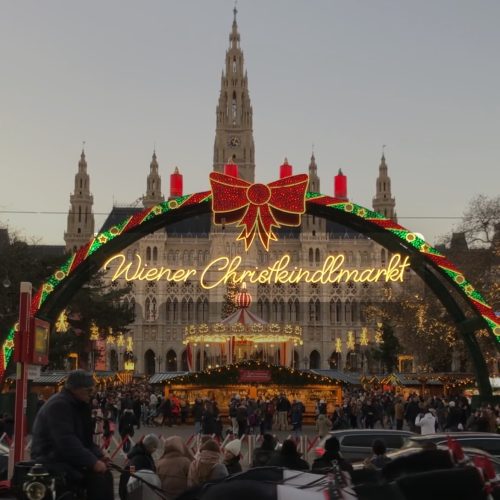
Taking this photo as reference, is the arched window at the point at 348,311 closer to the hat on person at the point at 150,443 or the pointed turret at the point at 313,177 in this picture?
the pointed turret at the point at 313,177

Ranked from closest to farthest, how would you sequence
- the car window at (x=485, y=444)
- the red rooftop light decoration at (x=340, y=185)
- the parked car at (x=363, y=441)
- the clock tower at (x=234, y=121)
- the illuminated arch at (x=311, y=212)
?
the car window at (x=485, y=444) → the parked car at (x=363, y=441) → the illuminated arch at (x=311, y=212) → the red rooftop light decoration at (x=340, y=185) → the clock tower at (x=234, y=121)

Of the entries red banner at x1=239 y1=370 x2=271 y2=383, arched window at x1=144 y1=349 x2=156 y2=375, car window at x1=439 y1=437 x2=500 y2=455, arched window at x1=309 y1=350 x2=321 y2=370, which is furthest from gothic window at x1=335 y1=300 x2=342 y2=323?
car window at x1=439 y1=437 x2=500 y2=455

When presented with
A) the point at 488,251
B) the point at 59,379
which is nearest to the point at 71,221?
the point at 59,379

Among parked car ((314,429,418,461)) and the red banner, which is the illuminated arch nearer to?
parked car ((314,429,418,461))

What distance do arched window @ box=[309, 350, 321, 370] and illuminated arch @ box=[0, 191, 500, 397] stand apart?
79.5m

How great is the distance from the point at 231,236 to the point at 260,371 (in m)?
63.6

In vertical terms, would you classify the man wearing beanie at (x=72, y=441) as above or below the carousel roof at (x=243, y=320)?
below

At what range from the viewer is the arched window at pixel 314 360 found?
328ft

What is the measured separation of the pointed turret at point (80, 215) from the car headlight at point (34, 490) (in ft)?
323

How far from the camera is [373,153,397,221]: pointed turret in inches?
4045

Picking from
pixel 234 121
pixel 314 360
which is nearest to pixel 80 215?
pixel 234 121

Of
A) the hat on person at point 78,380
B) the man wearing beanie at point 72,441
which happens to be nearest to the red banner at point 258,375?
the man wearing beanie at point 72,441

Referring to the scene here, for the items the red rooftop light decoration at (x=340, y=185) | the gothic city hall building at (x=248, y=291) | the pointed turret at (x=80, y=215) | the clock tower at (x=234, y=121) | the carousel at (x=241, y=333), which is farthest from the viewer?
the clock tower at (x=234, y=121)

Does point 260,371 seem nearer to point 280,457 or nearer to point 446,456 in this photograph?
point 280,457
